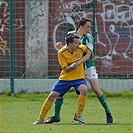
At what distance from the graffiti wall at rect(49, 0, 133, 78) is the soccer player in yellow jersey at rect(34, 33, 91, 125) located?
5.47 m

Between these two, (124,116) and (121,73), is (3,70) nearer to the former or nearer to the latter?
Result: (121,73)

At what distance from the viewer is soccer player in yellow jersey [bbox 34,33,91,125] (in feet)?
32.4

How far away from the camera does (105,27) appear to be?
1586 cm

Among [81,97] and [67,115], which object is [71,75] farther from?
[67,115]

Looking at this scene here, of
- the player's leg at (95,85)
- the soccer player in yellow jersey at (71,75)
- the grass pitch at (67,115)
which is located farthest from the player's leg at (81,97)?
the player's leg at (95,85)

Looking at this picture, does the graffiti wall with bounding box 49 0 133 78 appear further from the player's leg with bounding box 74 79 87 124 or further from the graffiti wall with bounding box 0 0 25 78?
the player's leg with bounding box 74 79 87 124

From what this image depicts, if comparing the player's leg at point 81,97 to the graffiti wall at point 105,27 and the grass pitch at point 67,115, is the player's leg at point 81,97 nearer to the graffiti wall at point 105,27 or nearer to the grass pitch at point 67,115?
the grass pitch at point 67,115

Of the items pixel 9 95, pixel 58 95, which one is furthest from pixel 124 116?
pixel 9 95

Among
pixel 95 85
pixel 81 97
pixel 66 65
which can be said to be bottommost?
pixel 81 97

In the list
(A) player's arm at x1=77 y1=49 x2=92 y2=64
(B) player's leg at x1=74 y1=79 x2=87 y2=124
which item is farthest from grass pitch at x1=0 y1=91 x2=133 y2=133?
(A) player's arm at x1=77 y1=49 x2=92 y2=64

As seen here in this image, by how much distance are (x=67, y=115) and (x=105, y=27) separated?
16.2ft

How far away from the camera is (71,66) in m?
9.86

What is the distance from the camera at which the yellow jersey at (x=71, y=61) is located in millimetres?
9953

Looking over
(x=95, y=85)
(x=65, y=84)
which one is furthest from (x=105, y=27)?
(x=65, y=84)
